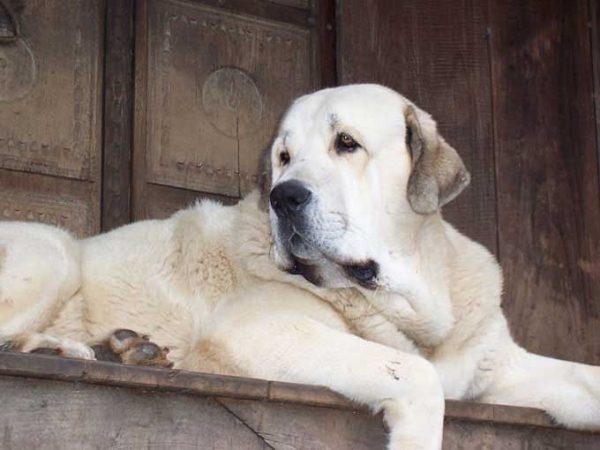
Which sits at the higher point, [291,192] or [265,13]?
[265,13]

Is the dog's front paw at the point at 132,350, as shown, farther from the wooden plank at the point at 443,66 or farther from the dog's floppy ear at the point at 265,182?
the wooden plank at the point at 443,66

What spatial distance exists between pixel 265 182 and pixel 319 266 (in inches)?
23.8

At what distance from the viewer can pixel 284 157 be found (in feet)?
13.6

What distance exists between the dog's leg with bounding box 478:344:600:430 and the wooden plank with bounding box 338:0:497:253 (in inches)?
56.3

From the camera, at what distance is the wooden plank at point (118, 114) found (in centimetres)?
561

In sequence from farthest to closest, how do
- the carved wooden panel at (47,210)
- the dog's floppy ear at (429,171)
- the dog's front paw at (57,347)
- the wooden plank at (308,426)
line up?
the carved wooden panel at (47,210), the dog's floppy ear at (429,171), the dog's front paw at (57,347), the wooden plank at (308,426)

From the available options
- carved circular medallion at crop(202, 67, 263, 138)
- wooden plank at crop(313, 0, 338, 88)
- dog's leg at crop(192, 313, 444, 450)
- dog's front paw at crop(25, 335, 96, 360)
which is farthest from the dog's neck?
wooden plank at crop(313, 0, 338, 88)

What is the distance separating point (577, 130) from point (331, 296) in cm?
227

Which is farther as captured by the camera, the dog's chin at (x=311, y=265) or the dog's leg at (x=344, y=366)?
the dog's chin at (x=311, y=265)

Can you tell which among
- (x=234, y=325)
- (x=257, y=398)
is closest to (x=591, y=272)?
A: (x=234, y=325)

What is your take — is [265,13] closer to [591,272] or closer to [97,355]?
[591,272]

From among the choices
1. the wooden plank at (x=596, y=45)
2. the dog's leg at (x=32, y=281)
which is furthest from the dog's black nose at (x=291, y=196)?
the wooden plank at (x=596, y=45)

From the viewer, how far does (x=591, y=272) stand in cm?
565

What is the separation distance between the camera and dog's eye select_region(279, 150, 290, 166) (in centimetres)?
412
